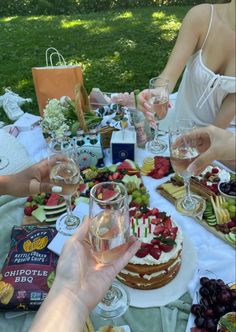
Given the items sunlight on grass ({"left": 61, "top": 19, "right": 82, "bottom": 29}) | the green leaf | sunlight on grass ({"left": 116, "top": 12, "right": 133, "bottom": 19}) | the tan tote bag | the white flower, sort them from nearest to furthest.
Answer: the green leaf
the white flower
the tan tote bag
sunlight on grass ({"left": 61, "top": 19, "right": 82, "bottom": 29})
sunlight on grass ({"left": 116, "top": 12, "right": 133, "bottom": 19})

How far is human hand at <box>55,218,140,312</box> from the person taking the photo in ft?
4.02

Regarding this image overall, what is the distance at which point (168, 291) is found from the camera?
1610 mm

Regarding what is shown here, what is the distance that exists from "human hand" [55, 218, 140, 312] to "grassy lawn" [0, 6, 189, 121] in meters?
3.10

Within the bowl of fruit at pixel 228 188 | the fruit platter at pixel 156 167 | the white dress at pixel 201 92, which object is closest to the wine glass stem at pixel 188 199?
the bowl of fruit at pixel 228 188

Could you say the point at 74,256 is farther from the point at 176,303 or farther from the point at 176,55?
the point at 176,55

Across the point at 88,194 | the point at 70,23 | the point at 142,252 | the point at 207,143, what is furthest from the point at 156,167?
the point at 70,23

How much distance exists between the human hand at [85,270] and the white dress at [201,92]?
5.33 ft

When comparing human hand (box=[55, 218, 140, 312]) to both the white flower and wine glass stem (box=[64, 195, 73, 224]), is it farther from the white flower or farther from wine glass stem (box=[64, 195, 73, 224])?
the white flower

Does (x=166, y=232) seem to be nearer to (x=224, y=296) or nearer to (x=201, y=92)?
(x=224, y=296)

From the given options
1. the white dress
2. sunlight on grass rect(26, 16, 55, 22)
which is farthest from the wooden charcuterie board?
sunlight on grass rect(26, 16, 55, 22)

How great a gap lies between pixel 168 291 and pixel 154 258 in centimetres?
15

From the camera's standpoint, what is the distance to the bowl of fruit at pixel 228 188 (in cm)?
196

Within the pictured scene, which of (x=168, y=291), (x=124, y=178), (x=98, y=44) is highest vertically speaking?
(x=124, y=178)

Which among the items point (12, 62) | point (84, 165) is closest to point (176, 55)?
point (84, 165)
